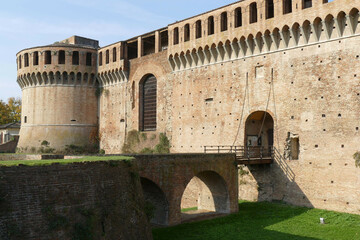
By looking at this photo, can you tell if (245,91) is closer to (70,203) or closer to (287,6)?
(287,6)

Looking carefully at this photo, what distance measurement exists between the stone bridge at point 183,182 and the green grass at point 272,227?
0.67 meters

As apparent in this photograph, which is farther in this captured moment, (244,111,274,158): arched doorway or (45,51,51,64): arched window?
(45,51,51,64): arched window

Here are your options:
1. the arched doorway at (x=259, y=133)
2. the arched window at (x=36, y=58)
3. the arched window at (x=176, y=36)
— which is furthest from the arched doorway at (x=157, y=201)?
the arched window at (x=36, y=58)

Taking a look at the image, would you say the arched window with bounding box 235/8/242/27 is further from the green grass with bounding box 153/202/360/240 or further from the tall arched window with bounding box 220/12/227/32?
the green grass with bounding box 153/202/360/240

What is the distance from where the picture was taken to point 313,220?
1345 centimetres

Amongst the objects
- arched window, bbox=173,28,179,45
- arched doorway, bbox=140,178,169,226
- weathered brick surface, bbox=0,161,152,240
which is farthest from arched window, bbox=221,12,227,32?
weathered brick surface, bbox=0,161,152,240

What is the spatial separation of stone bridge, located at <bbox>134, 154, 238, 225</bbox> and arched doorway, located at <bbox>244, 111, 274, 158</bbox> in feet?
8.04

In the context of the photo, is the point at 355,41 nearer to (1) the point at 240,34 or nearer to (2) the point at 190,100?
(1) the point at 240,34

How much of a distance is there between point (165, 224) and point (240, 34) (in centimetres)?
942

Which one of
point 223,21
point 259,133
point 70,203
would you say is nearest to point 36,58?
point 223,21

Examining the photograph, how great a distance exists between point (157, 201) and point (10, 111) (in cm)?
3400

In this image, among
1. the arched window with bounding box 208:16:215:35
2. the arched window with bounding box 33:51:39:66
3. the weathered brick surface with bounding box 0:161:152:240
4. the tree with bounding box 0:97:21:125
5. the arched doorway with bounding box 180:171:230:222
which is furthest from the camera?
the tree with bounding box 0:97:21:125

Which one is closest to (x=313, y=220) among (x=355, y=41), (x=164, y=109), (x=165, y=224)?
(x=165, y=224)

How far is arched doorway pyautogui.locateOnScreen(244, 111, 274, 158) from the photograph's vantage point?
1731 centimetres
